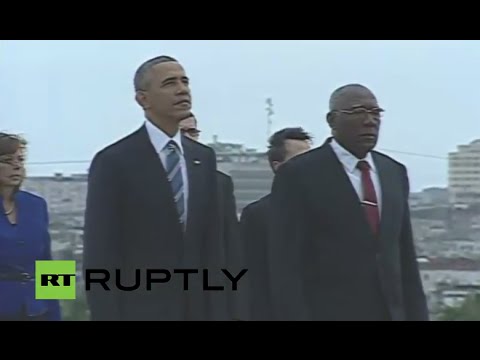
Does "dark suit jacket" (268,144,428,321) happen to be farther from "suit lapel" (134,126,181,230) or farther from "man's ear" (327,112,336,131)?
"suit lapel" (134,126,181,230)

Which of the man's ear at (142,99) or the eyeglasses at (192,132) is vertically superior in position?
the man's ear at (142,99)

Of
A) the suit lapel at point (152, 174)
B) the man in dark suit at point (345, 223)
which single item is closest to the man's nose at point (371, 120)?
the man in dark suit at point (345, 223)

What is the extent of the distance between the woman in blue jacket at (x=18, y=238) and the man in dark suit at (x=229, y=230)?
757 millimetres

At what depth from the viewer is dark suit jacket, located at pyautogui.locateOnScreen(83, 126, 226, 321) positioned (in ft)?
11.7

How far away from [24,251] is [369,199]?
1586 millimetres

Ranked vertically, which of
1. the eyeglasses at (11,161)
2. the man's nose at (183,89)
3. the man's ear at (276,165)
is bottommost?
the man's ear at (276,165)

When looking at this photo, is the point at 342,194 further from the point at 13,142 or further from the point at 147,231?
the point at 13,142

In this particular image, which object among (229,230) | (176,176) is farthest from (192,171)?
(229,230)

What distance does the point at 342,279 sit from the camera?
11.9 ft

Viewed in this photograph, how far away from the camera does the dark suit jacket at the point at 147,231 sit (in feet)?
11.7

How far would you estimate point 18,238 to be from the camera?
3625 mm

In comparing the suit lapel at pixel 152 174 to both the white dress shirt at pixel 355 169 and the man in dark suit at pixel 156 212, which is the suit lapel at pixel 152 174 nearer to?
the man in dark suit at pixel 156 212
